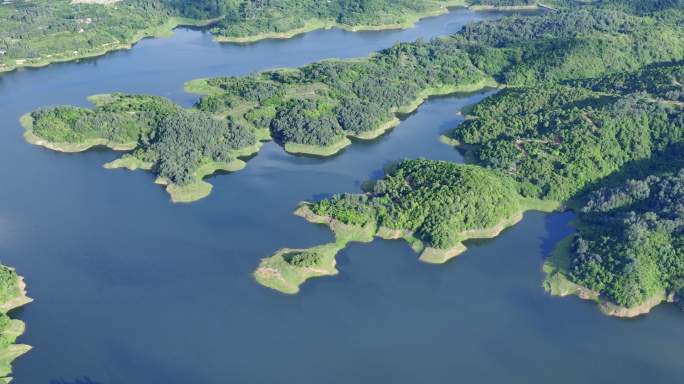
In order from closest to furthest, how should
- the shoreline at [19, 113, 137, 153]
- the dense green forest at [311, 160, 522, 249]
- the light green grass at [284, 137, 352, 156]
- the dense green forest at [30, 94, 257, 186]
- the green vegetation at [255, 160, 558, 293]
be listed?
the green vegetation at [255, 160, 558, 293]
the dense green forest at [311, 160, 522, 249]
the dense green forest at [30, 94, 257, 186]
the light green grass at [284, 137, 352, 156]
the shoreline at [19, 113, 137, 153]

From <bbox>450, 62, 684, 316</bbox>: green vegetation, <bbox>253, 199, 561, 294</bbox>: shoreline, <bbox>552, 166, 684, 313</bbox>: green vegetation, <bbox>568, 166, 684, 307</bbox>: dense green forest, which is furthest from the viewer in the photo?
<bbox>253, 199, 561, 294</bbox>: shoreline

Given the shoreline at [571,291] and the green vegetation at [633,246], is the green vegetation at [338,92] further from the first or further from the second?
the green vegetation at [633,246]

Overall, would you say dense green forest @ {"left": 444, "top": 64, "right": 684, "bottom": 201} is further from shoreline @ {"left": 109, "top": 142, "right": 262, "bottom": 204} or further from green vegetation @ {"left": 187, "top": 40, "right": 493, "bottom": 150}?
shoreline @ {"left": 109, "top": 142, "right": 262, "bottom": 204}

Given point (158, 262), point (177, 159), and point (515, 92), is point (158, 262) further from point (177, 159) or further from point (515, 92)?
point (515, 92)

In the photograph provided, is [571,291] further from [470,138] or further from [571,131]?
[470,138]

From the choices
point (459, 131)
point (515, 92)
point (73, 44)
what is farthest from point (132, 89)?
point (515, 92)

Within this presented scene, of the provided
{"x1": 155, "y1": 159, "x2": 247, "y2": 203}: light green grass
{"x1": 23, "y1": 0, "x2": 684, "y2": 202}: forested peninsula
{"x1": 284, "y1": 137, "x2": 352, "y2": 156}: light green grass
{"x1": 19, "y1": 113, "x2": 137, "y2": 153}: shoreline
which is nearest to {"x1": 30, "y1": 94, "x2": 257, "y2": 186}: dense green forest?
{"x1": 23, "y1": 0, "x2": 684, "y2": 202}: forested peninsula
